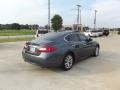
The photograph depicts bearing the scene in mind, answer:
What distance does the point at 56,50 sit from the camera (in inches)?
→ 283

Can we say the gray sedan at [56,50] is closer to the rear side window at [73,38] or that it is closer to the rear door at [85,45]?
the rear side window at [73,38]

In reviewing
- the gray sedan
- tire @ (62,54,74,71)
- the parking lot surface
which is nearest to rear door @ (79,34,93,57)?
the gray sedan

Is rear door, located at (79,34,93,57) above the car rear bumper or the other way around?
above

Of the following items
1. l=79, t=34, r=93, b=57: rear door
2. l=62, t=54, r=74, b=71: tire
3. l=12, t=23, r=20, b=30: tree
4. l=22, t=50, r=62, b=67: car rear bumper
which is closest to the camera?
l=22, t=50, r=62, b=67: car rear bumper

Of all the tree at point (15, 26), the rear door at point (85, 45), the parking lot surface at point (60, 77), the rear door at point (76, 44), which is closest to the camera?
the parking lot surface at point (60, 77)

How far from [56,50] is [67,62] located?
0.84 m

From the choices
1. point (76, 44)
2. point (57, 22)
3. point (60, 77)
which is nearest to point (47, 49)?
point (60, 77)

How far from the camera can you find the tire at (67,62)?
762 cm

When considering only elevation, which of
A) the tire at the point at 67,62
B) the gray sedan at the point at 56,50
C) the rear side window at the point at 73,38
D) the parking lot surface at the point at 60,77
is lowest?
the parking lot surface at the point at 60,77

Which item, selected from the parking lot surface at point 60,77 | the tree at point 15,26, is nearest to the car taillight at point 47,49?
the parking lot surface at point 60,77

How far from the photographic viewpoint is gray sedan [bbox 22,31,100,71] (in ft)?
23.3

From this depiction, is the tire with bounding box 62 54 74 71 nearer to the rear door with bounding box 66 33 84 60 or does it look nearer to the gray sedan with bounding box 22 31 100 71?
the gray sedan with bounding box 22 31 100 71

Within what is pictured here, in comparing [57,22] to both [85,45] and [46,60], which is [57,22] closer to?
[85,45]

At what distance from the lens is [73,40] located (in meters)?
8.36
